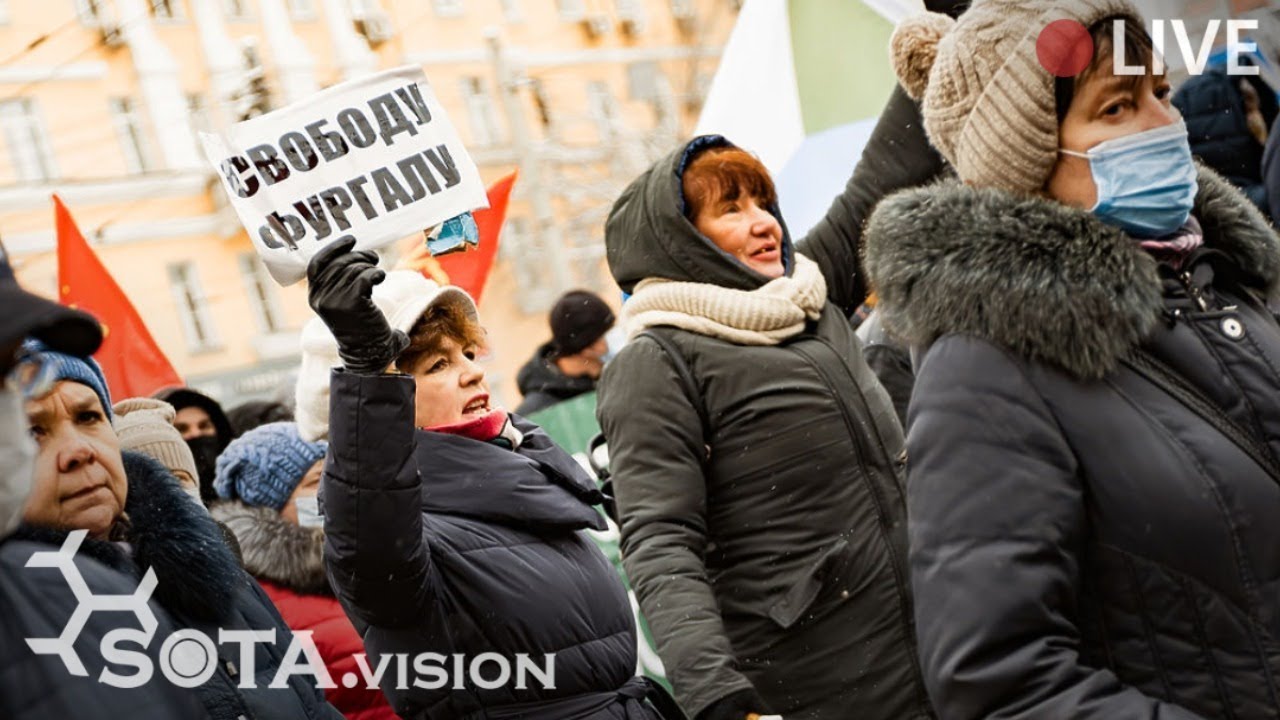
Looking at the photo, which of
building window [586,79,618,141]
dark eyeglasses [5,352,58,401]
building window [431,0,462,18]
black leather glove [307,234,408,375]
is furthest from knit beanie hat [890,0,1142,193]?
building window [431,0,462,18]

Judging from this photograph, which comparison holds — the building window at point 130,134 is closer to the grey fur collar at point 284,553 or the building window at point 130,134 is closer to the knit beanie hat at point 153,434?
the knit beanie hat at point 153,434

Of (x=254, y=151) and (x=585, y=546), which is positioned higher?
(x=254, y=151)

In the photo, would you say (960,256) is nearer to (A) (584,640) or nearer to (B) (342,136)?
Answer: (A) (584,640)

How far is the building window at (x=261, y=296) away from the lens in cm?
2853

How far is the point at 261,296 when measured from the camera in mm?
28641

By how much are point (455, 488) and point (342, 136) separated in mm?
796

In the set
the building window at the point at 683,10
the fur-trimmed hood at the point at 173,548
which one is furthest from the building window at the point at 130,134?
the fur-trimmed hood at the point at 173,548

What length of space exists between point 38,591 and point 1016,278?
1.39 meters

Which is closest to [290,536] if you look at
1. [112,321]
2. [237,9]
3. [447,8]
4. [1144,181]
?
[112,321]

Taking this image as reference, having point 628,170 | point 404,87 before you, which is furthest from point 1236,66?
point 628,170

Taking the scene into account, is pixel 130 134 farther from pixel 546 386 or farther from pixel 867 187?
pixel 867 187

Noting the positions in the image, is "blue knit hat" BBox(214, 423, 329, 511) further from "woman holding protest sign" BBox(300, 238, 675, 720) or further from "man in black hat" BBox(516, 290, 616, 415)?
"man in black hat" BBox(516, 290, 616, 415)

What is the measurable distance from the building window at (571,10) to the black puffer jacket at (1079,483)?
31197mm

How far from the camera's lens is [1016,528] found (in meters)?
2.05
